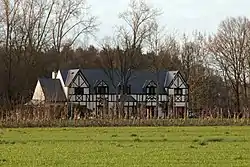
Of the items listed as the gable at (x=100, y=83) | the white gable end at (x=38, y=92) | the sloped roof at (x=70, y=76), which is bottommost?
the white gable end at (x=38, y=92)

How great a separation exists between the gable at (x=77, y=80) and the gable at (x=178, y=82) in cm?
1086

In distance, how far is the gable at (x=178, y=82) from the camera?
253ft

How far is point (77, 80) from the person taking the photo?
75.3m

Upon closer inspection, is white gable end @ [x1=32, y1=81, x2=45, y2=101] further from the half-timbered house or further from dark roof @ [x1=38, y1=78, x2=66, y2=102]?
dark roof @ [x1=38, y1=78, x2=66, y2=102]

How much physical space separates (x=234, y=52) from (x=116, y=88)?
15.3m

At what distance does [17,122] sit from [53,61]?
123 feet

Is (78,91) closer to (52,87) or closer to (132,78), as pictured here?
(52,87)

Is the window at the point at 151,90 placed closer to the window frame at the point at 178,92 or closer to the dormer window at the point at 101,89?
the window frame at the point at 178,92

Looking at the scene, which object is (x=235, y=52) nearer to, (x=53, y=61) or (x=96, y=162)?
(x=53, y=61)

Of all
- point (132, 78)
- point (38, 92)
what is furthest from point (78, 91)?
point (132, 78)

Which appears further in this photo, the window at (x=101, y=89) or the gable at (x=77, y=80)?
the window at (x=101, y=89)

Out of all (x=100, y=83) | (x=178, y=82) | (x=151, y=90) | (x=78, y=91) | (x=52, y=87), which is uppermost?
(x=178, y=82)

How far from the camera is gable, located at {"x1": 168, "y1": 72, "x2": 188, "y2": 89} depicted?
77188mm

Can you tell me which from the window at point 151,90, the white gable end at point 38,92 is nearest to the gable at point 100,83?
the window at point 151,90
